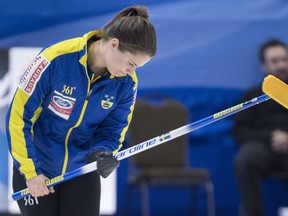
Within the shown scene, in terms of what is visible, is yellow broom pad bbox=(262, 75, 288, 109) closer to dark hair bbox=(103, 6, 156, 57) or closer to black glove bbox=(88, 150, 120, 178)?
dark hair bbox=(103, 6, 156, 57)

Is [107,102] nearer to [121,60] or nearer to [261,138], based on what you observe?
[121,60]

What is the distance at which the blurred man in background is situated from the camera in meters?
4.73

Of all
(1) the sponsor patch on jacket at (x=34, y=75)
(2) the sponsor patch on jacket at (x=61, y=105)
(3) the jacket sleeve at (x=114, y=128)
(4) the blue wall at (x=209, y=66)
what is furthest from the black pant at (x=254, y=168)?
(1) the sponsor patch on jacket at (x=34, y=75)

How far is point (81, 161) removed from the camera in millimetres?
2805

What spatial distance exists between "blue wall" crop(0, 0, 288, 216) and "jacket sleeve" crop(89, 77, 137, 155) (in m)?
2.15

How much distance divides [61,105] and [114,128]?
271 millimetres

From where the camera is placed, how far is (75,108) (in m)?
2.67

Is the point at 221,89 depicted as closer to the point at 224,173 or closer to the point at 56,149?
the point at 224,173

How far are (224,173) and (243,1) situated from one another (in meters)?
1.24

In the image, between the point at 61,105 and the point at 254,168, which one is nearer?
the point at 61,105

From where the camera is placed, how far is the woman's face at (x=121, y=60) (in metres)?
2.53

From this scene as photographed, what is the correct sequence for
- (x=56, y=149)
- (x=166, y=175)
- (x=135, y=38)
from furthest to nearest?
(x=166, y=175) < (x=56, y=149) < (x=135, y=38)

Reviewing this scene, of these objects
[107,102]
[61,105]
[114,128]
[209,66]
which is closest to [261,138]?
[209,66]

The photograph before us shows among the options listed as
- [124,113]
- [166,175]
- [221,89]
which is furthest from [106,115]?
[221,89]
